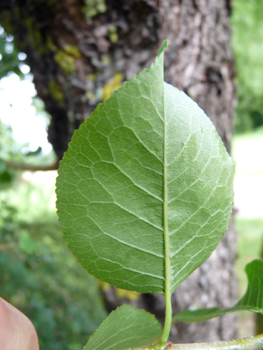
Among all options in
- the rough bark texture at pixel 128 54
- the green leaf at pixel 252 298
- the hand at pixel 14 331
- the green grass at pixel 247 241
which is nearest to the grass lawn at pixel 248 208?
the green grass at pixel 247 241

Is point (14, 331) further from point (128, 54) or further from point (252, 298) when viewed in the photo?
point (128, 54)

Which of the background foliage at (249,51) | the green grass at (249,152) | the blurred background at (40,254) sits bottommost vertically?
the blurred background at (40,254)

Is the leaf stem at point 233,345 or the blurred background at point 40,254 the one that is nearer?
the leaf stem at point 233,345

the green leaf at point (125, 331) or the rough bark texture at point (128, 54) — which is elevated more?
the rough bark texture at point (128, 54)

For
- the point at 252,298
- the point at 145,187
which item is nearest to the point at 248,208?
the point at 252,298

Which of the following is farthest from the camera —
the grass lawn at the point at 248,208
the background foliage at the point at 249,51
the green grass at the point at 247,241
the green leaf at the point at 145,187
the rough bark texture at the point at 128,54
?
the background foliage at the point at 249,51

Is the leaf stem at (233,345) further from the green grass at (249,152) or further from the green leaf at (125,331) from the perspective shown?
the green grass at (249,152)

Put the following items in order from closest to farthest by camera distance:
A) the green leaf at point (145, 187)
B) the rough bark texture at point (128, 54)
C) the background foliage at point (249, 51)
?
the green leaf at point (145, 187) → the rough bark texture at point (128, 54) → the background foliage at point (249, 51)
